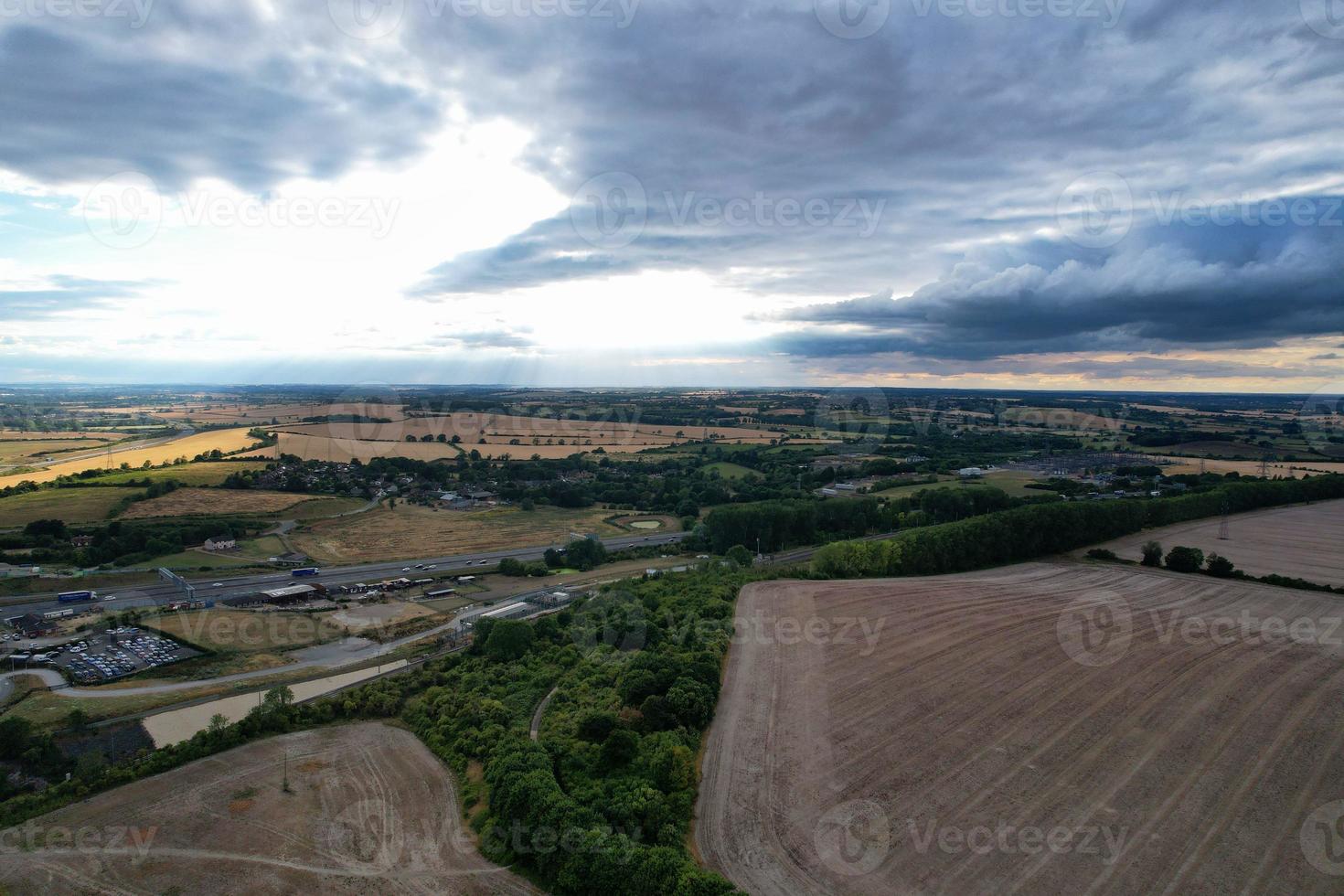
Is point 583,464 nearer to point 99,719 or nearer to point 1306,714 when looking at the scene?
point 99,719

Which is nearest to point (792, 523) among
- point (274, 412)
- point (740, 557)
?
point (740, 557)

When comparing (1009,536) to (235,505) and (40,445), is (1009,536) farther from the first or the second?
(40,445)

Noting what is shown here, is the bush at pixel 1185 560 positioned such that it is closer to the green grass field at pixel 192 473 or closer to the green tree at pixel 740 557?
the green tree at pixel 740 557

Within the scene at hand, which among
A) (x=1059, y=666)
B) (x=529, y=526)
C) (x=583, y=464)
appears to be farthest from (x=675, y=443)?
(x=1059, y=666)

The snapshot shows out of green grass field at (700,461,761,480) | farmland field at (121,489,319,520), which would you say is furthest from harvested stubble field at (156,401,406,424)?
green grass field at (700,461,761,480)

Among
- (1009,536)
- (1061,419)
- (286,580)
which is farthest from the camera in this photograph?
(1061,419)

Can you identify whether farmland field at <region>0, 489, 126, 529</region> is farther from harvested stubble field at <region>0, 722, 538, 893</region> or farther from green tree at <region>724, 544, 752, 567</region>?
green tree at <region>724, 544, 752, 567</region>

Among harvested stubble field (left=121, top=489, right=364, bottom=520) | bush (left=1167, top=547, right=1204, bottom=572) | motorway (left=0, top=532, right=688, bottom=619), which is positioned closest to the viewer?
motorway (left=0, top=532, right=688, bottom=619)
